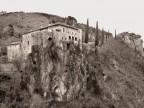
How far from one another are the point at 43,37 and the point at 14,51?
10.3m

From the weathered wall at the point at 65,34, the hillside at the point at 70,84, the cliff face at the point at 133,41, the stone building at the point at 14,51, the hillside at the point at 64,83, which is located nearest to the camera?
the hillside at the point at 70,84

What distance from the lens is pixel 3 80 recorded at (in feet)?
244

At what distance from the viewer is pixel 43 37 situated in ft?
240

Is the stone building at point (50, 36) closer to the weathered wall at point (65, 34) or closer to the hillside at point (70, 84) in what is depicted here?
the weathered wall at point (65, 34)

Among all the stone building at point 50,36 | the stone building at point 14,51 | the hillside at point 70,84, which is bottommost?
the hillside at point 70,84

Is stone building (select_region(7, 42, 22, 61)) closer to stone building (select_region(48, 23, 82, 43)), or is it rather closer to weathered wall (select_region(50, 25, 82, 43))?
stone building (select_region(48, 23, 82, 43))

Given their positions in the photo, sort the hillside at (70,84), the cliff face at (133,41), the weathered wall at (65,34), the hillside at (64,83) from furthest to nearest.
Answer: the cliff face at (133,41) < the weathered wall at (65,34) < the hillside at (64,83) < the hillside at (70,84)

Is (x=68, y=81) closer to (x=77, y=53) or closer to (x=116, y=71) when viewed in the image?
(x=77, y=53)

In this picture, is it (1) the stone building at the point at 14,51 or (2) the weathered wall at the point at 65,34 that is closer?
(2) the weathered wall at the point at 65,34

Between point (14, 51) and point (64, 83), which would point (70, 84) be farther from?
point (14, 51)

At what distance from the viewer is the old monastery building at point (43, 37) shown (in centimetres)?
7238

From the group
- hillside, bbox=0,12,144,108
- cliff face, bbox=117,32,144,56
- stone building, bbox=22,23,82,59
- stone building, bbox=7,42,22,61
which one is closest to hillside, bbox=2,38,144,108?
hillside, bbox=0,12,144,108

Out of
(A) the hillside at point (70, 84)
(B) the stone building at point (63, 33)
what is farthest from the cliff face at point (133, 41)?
(B) the stone building at point (63, 33)

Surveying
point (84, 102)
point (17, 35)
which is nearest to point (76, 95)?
point (84, 102)
